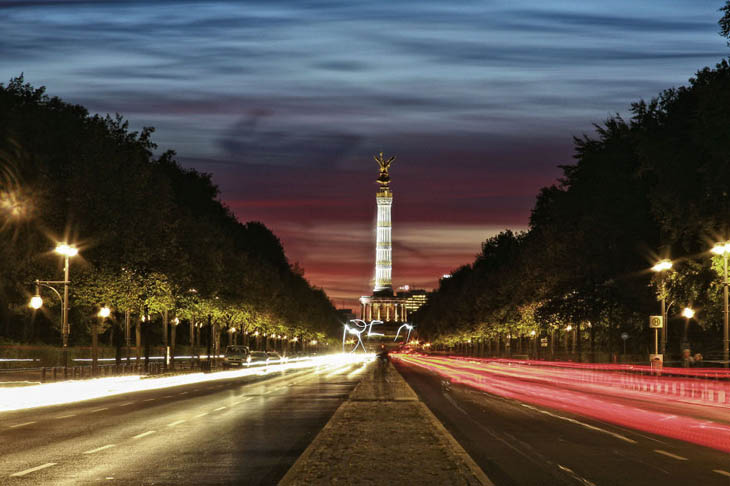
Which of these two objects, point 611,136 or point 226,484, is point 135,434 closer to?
point 226,484

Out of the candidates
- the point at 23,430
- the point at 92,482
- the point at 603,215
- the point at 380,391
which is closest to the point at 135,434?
the point at 23,430

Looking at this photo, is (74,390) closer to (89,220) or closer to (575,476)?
(89,220)

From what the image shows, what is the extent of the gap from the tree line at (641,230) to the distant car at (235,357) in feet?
92.8

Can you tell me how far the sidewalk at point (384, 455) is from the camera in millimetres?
14625

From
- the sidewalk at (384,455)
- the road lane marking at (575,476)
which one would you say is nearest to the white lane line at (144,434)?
the sidewalk at (384,455)

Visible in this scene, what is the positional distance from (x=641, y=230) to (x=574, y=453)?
56225 mm

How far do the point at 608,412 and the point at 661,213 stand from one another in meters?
27.7

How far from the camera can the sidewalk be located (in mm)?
14625

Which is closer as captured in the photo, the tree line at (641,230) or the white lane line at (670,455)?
the white lane line at (670,455)

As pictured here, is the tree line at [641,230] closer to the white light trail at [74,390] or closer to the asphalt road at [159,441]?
the asphalt road at [159,441]

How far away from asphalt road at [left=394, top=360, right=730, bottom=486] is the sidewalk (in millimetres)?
621

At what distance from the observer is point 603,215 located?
74.3 m

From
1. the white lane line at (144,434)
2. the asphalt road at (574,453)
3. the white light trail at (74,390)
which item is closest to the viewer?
the asphalt road at (574,453)

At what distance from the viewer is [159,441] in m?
21.7
